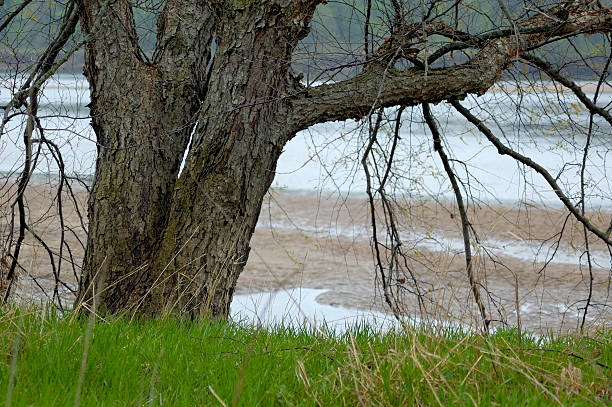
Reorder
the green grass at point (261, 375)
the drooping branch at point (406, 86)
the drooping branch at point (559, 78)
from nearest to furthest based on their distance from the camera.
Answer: the green grass at point (261, 375) < the drooping branch at point (406, 86) < the drooping branch at point (559, 78)

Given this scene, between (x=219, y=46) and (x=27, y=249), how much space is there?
367 inches

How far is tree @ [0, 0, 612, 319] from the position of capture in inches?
168

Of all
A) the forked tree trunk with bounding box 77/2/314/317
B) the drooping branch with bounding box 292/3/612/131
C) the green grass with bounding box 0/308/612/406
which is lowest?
the green grass with bounding box 0/308/612/406

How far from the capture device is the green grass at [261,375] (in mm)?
2297

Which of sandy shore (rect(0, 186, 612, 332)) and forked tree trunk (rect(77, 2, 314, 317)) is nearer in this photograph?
forked tree trunk (rect(77, 2, 314, 317))

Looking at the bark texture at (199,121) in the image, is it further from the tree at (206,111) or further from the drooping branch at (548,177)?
the drooping branch at (548,177)

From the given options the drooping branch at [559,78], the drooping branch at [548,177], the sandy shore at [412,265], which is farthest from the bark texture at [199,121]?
the sandy shore at [412,265]

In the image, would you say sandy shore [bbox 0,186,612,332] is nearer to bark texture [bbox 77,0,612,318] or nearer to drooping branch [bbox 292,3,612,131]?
bark texture [bbox 77,0,612,318]

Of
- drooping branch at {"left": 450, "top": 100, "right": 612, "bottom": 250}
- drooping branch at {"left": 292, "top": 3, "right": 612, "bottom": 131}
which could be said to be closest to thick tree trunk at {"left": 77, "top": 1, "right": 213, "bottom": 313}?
drooping branch at {"left": 292, "top": 3, "right": 612, "bottom": 131}

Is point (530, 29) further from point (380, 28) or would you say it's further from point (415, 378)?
point (415, 378)

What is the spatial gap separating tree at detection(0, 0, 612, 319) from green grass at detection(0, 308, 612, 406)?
1194mm

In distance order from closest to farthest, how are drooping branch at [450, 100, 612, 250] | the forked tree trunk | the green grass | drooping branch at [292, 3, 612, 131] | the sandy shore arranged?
the green grass, the forked tree trunk, drooping branch at [292, 3, 612, 131], drooping branch at [450, 100, 612, 250], the sandy shore

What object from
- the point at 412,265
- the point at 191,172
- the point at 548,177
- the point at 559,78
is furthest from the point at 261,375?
the point at 412,265

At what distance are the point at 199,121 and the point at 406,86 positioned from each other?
1.45 metres
